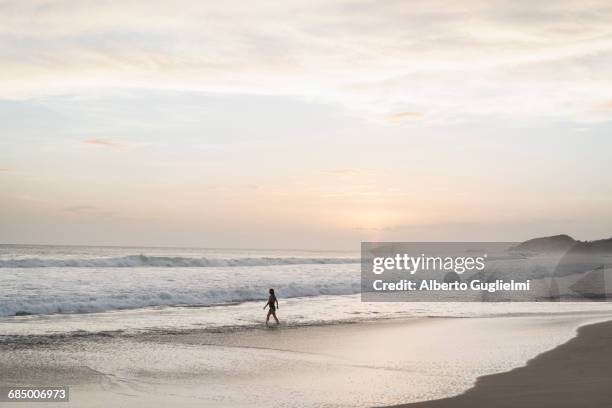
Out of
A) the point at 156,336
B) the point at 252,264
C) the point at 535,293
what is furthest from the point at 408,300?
the point at 252,264

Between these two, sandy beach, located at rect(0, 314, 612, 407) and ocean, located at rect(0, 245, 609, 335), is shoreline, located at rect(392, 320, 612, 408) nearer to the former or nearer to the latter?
sandy beach, located at rect(0, 314, 612, 407)

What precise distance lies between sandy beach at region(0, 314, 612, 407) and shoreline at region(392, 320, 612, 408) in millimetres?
34

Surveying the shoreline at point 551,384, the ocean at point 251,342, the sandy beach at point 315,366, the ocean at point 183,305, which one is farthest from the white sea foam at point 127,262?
the shoreline at point 551,384

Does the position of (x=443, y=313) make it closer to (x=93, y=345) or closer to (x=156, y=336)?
(x=156, y=336)

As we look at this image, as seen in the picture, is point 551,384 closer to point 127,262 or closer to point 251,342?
point 251,342

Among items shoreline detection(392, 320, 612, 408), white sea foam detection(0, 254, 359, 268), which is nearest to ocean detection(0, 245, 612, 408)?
shoreline detection(392, 320, 612, 408)

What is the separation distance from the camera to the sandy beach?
38.1 ft

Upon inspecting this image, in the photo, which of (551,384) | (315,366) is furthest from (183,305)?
(551,384)

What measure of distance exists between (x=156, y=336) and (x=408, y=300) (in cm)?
1730

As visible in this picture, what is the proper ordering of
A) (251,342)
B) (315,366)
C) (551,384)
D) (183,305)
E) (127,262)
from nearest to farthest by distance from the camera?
(551,384)
(315,366)
(251,342)
(183,305)
(127,262)

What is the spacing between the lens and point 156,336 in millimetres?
19547

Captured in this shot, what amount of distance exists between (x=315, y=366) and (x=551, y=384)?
16.7 feet

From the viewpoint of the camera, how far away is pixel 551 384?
12570 millimetres

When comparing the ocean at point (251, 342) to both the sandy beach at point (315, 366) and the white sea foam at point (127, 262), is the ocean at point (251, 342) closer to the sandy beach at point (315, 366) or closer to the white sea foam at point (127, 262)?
the sandy beach at point (315, 366)
